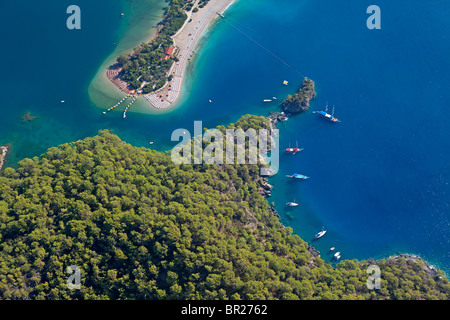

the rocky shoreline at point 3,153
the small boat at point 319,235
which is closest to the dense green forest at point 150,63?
the rocky shoreline at point 3,153

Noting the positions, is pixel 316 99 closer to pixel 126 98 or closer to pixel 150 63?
pixel 150 63

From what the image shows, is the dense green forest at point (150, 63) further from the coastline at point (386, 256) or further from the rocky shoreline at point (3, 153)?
the coastline at point (386, 256)

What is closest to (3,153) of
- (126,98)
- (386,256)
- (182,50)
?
(126,98)

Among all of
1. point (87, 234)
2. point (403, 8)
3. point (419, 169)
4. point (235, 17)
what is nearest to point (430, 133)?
point (419, 169)

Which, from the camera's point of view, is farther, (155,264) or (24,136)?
(24,136)

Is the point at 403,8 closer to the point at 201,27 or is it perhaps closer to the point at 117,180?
the point at 201,27
